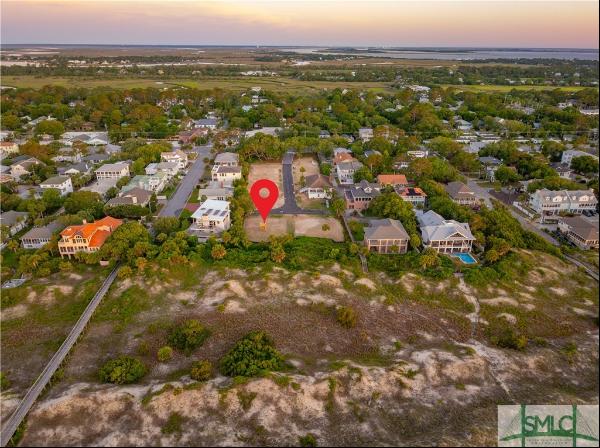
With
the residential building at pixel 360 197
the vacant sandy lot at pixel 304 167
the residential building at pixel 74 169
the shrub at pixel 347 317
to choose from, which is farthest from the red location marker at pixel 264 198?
the residential building at pixel 74 169

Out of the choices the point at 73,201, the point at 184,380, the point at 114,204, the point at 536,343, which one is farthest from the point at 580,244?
the point at 73,201

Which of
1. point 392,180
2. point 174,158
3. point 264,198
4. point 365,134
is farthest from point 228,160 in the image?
point 365,134

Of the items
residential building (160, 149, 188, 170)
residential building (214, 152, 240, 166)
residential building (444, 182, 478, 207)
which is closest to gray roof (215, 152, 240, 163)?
residential building (214, 152, 240, 166)

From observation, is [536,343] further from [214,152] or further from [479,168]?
[214,152]

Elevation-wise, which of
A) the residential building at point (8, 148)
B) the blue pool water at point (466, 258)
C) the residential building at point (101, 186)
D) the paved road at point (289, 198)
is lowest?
the blue pool water at point (466, 258)

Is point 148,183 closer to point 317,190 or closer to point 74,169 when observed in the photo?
point 74,169

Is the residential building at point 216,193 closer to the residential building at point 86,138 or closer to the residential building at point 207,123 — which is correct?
the residential building at point 86,138

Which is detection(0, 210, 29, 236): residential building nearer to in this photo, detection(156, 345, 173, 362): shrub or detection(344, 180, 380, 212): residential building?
detection(156, 345, 173, 362): shrub

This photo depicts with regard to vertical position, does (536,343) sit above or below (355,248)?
below
